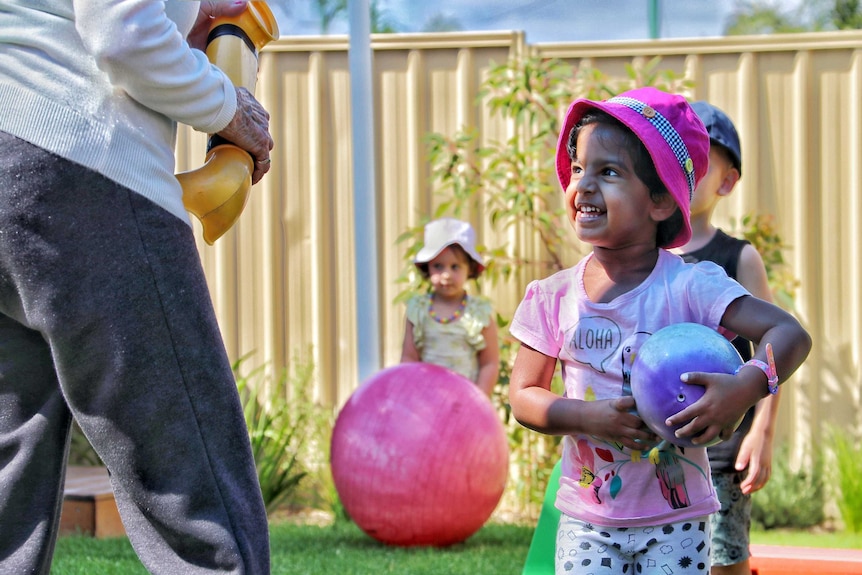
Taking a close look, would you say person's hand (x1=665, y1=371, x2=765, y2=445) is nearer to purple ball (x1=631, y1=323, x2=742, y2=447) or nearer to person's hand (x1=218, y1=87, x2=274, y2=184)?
purple ball (x1=631, y1=323, x2=742, y2=447)

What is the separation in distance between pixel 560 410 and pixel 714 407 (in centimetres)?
35

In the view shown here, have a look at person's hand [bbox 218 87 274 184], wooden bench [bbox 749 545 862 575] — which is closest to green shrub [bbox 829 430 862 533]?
wooden bench [bbox 749 545 862 575]

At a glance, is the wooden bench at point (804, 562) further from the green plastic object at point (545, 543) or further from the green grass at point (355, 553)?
the green grass at point (355, 553)

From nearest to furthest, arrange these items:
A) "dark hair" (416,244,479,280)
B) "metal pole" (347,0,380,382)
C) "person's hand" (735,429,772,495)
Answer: "person's hand" (735,429,772,495) → "metal pole" (347,0,380,382) → "dark hair" (416,244,479,280)

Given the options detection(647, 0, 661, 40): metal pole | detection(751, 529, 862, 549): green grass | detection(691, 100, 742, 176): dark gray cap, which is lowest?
detection(751, 529, 862, 549): green grass

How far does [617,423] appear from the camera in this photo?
2.09 meters

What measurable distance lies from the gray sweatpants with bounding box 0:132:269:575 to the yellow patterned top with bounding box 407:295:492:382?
3.56 m

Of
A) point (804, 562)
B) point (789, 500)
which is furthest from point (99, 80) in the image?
point (789, 500)

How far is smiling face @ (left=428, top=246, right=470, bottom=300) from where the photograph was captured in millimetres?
5629

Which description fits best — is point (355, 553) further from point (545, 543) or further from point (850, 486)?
point (850, 486)

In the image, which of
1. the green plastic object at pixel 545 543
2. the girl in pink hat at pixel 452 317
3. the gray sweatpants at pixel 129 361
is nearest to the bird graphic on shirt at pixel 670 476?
the gray sweatpants at pixel 129 361

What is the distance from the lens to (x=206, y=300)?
2.04m

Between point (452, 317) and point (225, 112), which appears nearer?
point (225, 112)

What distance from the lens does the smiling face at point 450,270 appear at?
5.63 m
